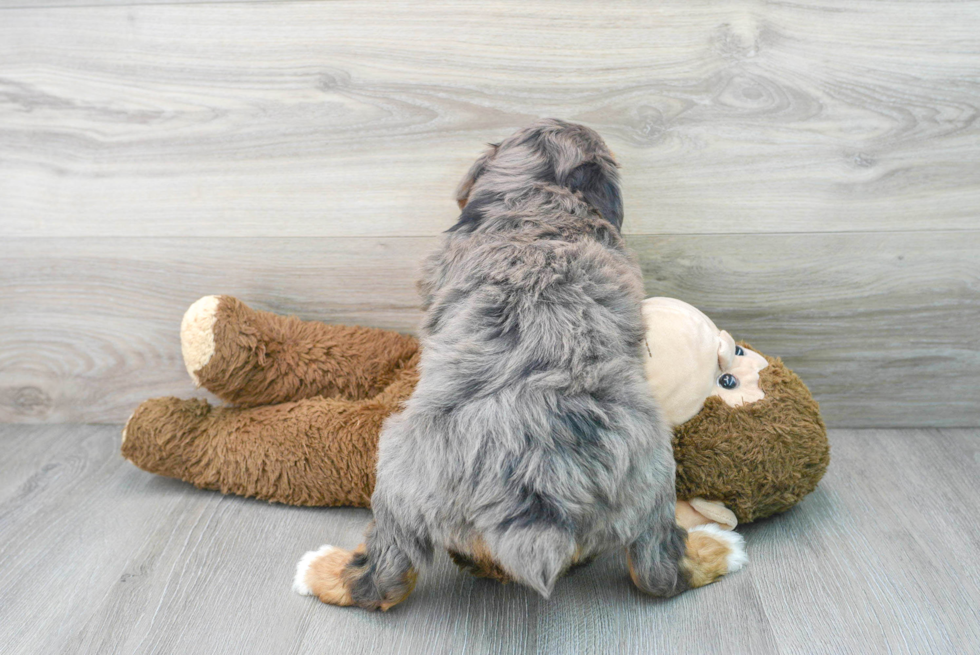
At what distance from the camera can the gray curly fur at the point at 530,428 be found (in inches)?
52.9

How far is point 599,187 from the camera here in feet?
5.73

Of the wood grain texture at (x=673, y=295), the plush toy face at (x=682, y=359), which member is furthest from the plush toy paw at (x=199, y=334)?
the plush toy face at (x=682, y=359)

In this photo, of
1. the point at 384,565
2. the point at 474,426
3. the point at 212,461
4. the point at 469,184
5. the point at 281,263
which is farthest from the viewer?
the point at 281,263

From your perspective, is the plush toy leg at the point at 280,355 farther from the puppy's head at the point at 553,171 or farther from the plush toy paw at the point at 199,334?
the puppy's head at the point at 553,171

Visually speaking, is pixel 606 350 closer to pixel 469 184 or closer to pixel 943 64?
pixel 469 184

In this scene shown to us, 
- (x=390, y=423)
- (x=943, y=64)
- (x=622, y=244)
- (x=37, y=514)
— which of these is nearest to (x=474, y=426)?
(x=390, y=423)

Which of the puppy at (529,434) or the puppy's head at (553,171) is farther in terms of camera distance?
the puppy's head at (553,171)

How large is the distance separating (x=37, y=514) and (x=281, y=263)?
918 millimetres

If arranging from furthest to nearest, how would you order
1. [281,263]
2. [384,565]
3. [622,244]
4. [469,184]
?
[281,263] < [469,184] < [622,244] < [384,565]

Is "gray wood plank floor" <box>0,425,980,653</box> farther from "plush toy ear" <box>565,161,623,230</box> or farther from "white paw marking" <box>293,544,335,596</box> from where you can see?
"plush toy ear" <box>565,161,623,230</box>

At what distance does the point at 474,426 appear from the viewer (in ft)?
4.51

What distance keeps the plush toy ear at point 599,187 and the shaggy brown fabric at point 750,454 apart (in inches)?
19.6

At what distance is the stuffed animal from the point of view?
1.74m

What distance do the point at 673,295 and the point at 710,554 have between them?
0.78 metres
